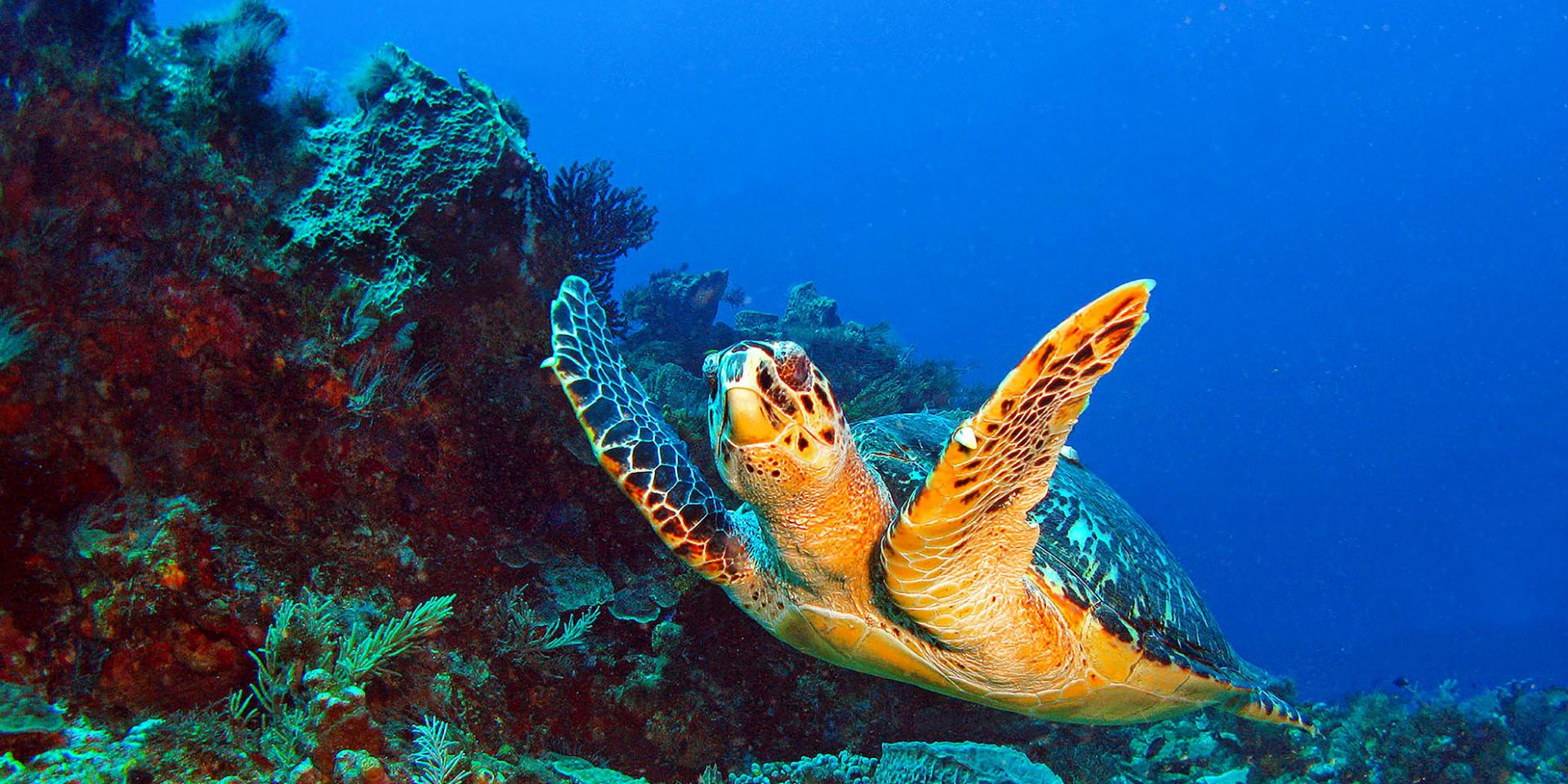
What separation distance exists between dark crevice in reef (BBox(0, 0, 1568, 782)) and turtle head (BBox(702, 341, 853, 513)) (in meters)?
1.08

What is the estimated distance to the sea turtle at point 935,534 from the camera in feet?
6.23

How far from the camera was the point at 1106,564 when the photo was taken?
117 inches

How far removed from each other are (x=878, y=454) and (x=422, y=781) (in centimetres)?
226

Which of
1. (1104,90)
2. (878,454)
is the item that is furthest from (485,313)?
(1104,90)

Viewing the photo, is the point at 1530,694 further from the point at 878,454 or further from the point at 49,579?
the point at 49,579

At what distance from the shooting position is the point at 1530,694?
8.19 m

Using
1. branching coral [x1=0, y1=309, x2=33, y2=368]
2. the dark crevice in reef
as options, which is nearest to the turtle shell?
the dark crevice in reef

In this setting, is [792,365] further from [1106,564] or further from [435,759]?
[1106,564]

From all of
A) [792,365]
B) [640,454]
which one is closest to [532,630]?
[640,454]

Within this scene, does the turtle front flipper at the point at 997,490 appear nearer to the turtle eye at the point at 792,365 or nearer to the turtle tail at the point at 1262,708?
the turtle eye at the point at 792,365

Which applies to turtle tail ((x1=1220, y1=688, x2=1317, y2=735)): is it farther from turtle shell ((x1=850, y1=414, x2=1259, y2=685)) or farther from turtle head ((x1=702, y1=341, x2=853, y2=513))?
turtle head ((x1=702, y1=341, x2=853, y2=513))

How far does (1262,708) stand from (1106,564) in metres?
1.17

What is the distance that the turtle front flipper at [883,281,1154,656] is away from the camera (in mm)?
1680

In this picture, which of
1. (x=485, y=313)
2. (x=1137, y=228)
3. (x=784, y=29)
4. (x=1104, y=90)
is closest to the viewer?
(x=485, y=313)
